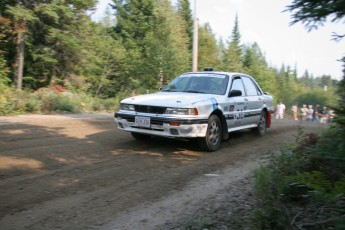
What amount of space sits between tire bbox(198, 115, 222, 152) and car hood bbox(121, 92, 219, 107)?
512 millimetres

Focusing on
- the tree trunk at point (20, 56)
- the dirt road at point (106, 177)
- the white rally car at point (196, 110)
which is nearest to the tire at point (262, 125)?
the white rally car at point (196, 110)

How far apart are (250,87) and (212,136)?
274 cm

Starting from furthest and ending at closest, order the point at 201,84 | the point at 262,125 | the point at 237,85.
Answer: the point at 262,125 < the point at 237,85 < the point at 201,84

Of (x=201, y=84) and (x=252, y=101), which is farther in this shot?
(x=252, y=101)

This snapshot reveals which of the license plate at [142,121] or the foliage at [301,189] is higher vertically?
the license plate at [142,121]

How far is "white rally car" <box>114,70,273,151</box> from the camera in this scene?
6723 mm

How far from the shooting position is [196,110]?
267 inches

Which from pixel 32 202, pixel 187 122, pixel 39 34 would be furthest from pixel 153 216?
pixel 39 34

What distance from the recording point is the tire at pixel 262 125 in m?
9.87

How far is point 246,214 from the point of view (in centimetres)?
375

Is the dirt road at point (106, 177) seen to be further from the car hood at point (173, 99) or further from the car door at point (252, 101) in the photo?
the car hood at point (173, 99)

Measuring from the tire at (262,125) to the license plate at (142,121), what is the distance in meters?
4.17

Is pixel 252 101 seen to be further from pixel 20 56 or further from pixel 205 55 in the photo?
pixel 205 55

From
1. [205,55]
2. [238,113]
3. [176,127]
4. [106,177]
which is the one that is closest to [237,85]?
[238,113]
